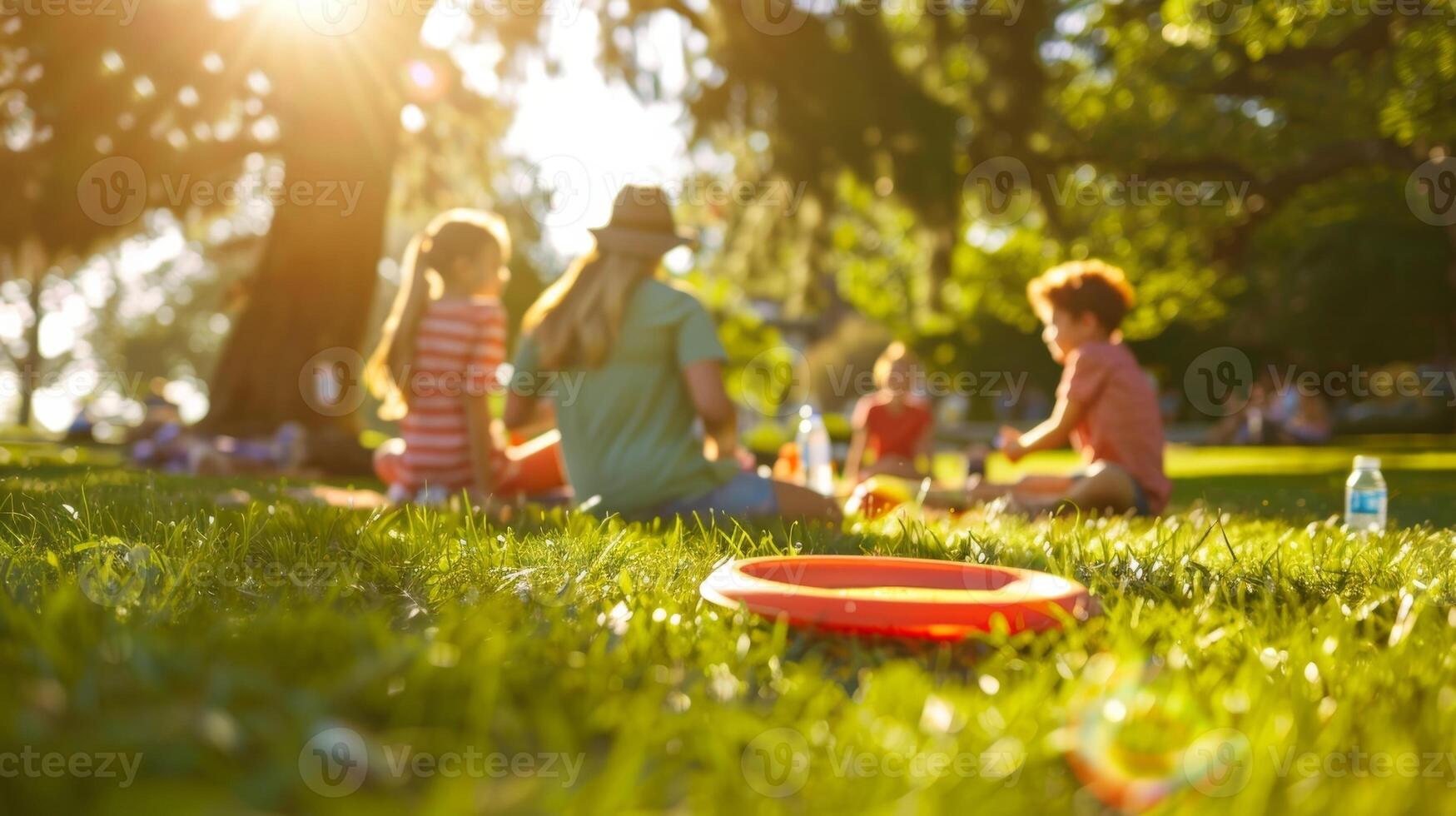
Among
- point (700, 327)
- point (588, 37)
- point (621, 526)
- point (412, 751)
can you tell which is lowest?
point (621, 526)

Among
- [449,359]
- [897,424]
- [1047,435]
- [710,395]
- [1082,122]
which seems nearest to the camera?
[710,395]

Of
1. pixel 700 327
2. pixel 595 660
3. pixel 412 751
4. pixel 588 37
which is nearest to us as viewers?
pixel 412 751

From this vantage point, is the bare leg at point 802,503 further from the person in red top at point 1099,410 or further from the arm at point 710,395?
the person in red top at point 1099,410

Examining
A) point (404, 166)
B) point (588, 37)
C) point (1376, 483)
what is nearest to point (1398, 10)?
point (588, 37)

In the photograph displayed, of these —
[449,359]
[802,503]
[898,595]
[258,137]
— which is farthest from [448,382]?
[258,137]

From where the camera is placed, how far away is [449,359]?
5.50m

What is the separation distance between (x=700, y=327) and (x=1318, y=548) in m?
2.32

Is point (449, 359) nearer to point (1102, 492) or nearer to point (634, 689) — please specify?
point (1102, 492)

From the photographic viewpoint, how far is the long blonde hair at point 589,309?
439 centimetres

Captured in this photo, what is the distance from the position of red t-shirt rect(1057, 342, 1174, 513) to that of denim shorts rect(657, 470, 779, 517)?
67.0 inches

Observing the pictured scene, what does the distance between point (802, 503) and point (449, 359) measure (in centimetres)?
212

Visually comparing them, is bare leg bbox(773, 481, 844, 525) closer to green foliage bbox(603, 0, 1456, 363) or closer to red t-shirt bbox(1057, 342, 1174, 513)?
red t-shirt bbox(1057, 342, 1174, 513)

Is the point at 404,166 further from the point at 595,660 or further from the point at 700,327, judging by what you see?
the point at 595,660

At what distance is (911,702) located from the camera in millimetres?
1567
